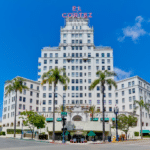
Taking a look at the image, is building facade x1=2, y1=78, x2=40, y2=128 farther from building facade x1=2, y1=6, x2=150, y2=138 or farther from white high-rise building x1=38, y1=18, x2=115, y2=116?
white high-rise building x1=38, y1=18, x2=115, y2=116

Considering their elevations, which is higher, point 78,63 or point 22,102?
point 78,63

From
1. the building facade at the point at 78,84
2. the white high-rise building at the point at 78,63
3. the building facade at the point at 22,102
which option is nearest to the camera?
the building facade at the point at 22,102

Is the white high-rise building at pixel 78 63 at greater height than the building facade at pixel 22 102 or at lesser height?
greater

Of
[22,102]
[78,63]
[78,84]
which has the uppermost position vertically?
[78,63]

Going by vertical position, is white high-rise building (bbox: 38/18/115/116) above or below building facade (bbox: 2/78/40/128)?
above

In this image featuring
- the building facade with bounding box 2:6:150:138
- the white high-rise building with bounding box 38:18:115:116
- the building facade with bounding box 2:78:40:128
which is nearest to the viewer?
the building facade with bounding box 2:78:40:128

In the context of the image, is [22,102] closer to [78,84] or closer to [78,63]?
[78,84]

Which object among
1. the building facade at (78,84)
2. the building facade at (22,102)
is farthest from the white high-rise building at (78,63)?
the building facade at (22,102)

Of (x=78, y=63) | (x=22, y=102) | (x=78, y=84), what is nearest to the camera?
(x=22, y=102)

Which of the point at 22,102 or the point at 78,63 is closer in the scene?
the point at 22,102

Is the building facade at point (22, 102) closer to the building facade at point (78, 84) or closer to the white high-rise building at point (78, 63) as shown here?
the building facade at point (78, 84)

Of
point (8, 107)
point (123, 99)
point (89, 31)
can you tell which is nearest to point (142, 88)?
point (123, 99)

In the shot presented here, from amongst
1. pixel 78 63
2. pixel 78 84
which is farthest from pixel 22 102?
pixel 78 63

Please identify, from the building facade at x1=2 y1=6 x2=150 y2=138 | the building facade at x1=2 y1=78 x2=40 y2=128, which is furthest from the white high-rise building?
the building facade at x1=2 y1=78 x2=40 y2=128
